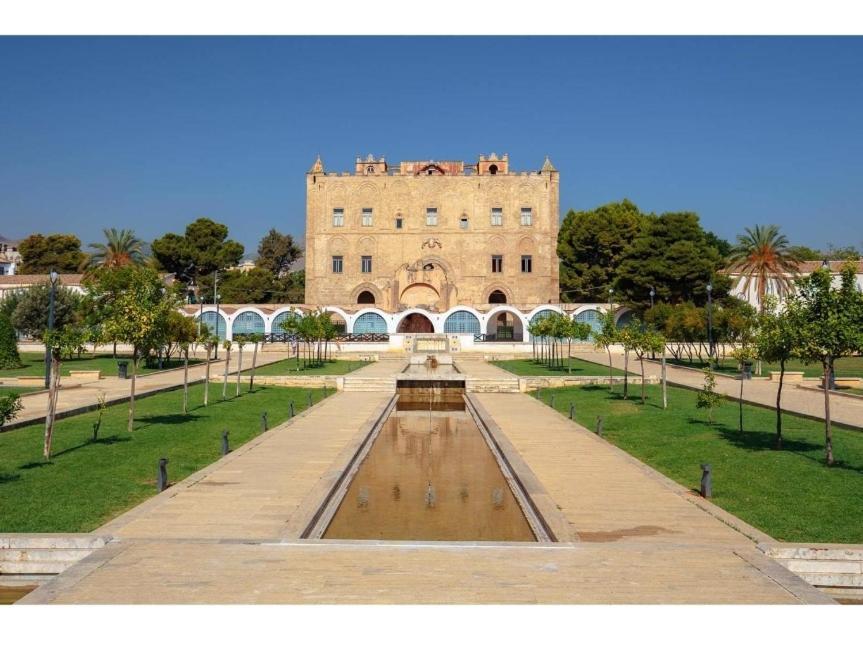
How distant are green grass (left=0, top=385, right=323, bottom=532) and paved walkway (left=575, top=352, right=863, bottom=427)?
11478 millimetres

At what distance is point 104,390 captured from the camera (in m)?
21.6

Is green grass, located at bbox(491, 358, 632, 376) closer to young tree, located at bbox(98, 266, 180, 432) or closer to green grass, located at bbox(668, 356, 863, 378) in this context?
green grass, located at bbox(668, 356, 863, 378)

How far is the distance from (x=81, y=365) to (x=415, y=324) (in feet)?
71.4

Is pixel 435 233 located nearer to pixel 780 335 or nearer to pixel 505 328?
pixel 505 328

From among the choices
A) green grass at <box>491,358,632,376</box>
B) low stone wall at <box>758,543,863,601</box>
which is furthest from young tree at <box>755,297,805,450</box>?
green grass at <box>491,358,632,376</box>

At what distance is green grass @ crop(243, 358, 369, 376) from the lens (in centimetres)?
2858

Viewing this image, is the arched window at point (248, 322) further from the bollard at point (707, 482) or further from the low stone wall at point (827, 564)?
the low stone wall at point (827, 564)

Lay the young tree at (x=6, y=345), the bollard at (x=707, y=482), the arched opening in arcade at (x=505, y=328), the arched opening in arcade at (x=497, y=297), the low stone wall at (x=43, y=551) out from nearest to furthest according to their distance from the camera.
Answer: the low stone wall at (x=43, y=551) → the bollard at (x=707, y=482) → the young tree at (x=6, y=345) → the arched opening in arcade at (x=505, y=328) → the arched opening in arcade at (x=497, y=297)

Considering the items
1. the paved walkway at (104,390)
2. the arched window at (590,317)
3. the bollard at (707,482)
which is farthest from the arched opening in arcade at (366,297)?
the bollard at (707,482)

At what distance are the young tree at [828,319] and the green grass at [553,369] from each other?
16.9 metres

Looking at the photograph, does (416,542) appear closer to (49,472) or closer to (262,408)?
(49,472)

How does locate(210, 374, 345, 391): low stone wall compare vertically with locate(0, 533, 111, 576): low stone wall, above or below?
above

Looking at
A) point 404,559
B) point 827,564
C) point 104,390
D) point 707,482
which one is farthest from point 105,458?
point 104,390

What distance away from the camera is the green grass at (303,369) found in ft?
93.8
